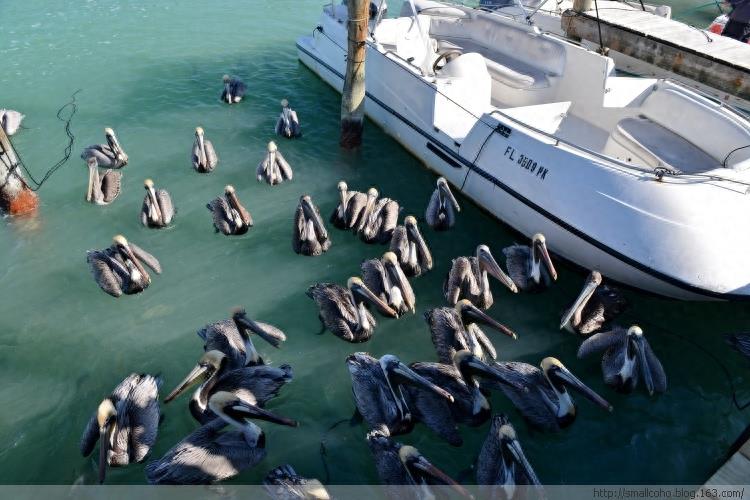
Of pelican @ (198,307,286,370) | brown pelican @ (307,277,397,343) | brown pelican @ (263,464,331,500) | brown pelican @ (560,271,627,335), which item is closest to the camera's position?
brown pelican @ (263,464,331,500)

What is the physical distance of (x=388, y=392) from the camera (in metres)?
7.69

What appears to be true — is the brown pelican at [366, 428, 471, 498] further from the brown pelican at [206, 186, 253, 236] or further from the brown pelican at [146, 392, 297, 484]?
the brown pelican at [206, 186, 253, 236]

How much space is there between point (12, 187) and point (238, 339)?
7010mm

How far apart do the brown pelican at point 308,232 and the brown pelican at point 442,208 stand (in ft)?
8.05

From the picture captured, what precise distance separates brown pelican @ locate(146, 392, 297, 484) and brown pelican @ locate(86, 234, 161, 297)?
3.83 metres

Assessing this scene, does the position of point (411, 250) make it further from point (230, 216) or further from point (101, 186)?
point (101, 186)

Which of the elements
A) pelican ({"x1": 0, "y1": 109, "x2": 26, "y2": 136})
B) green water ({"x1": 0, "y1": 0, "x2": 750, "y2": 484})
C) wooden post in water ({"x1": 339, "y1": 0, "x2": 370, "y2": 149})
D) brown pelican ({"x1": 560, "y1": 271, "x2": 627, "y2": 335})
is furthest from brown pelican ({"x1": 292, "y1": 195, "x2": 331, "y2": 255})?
pelican ({"x1": 0, "y1": 109, "x2": 26, "y2": 136})

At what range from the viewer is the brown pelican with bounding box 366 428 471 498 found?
647 cm

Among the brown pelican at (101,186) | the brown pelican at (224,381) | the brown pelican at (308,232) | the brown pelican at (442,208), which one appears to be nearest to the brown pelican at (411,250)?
the brown pelican at (442,208)

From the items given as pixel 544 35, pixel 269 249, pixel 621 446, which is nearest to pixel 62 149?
pixel 269 249

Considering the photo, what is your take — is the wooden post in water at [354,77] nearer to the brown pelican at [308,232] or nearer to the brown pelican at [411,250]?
the brown pelican at [308,232]

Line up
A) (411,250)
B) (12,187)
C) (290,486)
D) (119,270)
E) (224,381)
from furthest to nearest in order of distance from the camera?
(12,187)
(411,250)
(119,270)
(224,381)
(290,486)

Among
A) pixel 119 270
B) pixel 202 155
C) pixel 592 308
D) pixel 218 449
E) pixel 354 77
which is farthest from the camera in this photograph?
pixel 354 77

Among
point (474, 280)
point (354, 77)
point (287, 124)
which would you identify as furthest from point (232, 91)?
point (474, 280)
